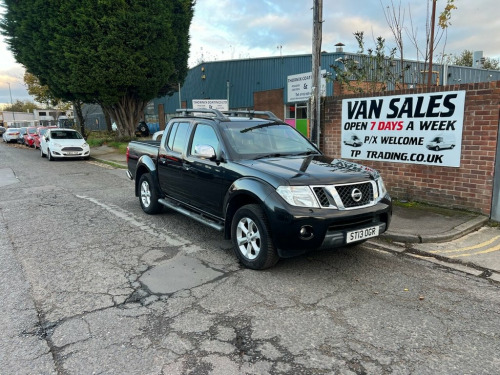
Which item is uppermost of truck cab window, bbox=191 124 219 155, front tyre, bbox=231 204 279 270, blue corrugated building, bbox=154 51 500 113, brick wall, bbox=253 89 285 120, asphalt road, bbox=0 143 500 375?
blue corrugated building, bbox=154 51 500 113

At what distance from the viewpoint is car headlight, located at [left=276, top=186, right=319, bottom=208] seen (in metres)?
3.91

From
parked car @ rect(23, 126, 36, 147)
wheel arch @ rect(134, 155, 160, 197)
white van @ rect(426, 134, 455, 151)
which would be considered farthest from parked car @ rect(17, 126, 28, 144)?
white van @ rect(426, 134, 455, 151)

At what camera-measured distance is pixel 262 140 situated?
522 centimetres

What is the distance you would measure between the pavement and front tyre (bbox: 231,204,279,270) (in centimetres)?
200

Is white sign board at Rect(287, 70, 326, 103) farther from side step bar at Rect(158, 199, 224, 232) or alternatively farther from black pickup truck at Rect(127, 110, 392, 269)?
side step bar at Rect(158, 199, 224, 232)

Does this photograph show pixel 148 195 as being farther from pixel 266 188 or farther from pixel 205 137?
pixel 266 188

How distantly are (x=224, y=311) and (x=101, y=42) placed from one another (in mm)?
17436

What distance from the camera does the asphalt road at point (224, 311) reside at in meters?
2.73

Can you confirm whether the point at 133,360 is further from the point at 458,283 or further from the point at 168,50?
the point at 168,50

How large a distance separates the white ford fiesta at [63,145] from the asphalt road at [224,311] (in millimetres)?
12531

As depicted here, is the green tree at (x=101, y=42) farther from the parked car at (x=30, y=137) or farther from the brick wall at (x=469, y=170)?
the brick wall at (x=469, y=170)

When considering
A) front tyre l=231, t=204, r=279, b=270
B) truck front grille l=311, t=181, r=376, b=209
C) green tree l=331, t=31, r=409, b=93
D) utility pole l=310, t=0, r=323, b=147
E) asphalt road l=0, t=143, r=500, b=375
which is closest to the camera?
asphalt road l=0, t=143, r=500, b=375

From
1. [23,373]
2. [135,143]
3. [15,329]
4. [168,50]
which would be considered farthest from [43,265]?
[168,50]

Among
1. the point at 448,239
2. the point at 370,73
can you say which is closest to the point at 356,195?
the point at 448,239
